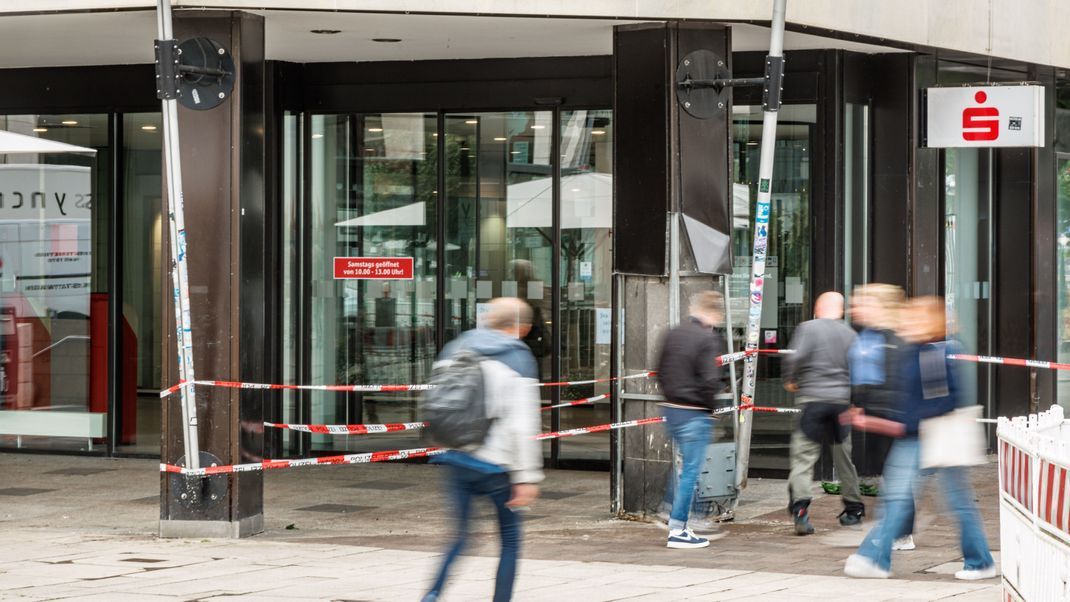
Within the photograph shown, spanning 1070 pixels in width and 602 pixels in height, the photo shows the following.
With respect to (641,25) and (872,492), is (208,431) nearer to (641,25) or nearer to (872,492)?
(641,25)

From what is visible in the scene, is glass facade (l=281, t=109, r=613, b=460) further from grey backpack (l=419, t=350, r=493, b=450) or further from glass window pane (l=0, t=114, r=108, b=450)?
grey backpack (l=419, t=350, r=493, b=450)

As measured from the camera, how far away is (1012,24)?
46.7 feet

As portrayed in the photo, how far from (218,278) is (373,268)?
15.0ft

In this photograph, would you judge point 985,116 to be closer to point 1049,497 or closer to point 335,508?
point 335,508

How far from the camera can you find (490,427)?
23.0ft

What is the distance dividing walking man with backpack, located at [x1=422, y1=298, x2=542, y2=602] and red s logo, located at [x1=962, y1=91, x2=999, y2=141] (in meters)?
8.26

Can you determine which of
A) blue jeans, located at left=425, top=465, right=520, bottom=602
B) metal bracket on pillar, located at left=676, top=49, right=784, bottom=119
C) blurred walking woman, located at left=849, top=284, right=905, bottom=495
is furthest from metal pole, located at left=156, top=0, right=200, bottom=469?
blurred walking woman, located at left=849, top=284, right=905, bottom=495

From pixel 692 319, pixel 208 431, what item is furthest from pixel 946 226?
pixel 208 431

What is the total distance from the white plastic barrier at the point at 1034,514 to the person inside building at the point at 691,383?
6.71ft

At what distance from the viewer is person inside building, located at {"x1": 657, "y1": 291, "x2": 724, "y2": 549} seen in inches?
383

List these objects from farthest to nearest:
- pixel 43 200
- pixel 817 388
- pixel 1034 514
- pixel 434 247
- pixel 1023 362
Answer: pixel 43 200, pixel 434 247, pixel 1023 362, pixel 817 388, pixel 1034 514

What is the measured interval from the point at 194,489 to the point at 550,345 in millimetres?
4943

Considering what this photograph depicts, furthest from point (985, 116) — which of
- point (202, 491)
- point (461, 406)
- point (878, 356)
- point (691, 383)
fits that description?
point (461, 406)

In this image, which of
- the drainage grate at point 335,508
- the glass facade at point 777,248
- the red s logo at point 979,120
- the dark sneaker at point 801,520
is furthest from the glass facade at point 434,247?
the dark sneaker at point 801,520
